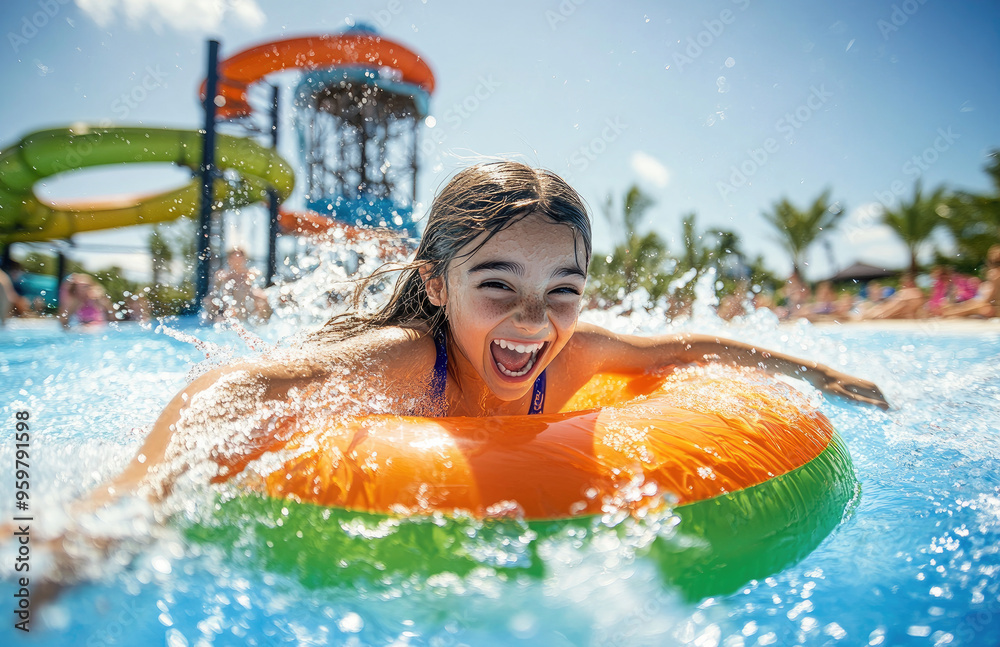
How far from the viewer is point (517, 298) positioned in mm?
1971

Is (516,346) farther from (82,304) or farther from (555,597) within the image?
(82,304)

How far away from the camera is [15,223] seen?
422 inches

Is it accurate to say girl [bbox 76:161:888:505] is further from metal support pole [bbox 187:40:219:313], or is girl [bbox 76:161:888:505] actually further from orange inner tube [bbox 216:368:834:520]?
metal support pole [bbox 187:40:219:313]

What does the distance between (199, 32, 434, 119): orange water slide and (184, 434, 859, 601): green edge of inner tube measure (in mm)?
8941

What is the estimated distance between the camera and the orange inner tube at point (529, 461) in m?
1.42

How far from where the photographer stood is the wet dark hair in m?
2.07

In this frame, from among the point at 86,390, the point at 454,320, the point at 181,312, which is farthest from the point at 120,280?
the point at 454,320

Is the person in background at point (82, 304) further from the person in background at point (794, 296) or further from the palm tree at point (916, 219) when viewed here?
the palm tree at point (916, 219)

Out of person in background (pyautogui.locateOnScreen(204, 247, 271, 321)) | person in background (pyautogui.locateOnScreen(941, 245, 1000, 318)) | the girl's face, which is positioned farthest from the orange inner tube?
person in background (pyautogui.locateOnScreen(941, 245, 1000, 318))

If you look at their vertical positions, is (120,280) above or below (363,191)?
below

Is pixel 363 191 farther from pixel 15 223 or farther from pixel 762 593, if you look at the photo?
pixel 762 593

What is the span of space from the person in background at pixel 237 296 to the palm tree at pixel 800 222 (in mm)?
21882

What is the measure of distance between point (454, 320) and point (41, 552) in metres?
1.38

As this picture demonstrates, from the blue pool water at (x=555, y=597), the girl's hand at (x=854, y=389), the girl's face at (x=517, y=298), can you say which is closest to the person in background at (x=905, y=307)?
the girl's hand at (x=854, y=389)
